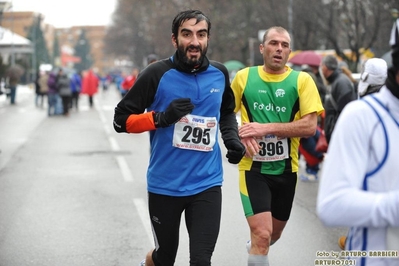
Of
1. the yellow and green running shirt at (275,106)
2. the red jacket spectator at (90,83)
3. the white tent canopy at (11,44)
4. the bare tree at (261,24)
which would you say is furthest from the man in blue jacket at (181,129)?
the white tent canopy at (11,44)

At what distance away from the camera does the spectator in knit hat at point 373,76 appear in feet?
22.1

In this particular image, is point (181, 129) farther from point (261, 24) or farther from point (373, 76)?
point (261, 24)

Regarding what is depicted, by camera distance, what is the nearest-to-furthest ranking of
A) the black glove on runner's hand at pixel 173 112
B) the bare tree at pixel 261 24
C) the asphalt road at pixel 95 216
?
the black glove on runner's hand at pixel 173 112 → the asphalt road at pixel 95 216 → the bare tree at pixel 261 24

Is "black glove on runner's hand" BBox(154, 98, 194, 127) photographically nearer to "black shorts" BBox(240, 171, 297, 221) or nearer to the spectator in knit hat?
"black shorts" BBox(240, 171, 297, 221)

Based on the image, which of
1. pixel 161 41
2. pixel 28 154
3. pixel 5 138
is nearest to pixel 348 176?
pixel 28 154

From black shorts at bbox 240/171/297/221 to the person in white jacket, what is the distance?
247cm

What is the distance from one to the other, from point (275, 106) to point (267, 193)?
0.59 metres

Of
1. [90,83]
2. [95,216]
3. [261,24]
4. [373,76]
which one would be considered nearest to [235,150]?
[373,76]

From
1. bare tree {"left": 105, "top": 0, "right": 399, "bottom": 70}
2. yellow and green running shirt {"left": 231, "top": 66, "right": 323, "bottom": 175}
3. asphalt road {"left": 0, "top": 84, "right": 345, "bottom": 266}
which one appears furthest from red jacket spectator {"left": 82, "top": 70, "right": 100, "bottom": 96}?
yellow and green running shirt {"left": 231, "top": 66, "right": 323, "bottom": 175}

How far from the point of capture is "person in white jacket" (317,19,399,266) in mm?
2488

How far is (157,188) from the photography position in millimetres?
4570

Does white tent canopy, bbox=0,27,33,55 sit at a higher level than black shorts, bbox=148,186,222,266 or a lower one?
lower

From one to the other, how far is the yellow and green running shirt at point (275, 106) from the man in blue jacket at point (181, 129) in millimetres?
612

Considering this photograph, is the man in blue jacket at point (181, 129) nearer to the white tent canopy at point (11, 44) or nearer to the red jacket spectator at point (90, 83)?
the red jacket spectator at point (90, 83)
